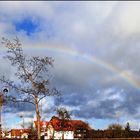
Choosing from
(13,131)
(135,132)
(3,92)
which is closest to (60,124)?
(135,132)

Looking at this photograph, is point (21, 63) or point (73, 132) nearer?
point (21, 63)

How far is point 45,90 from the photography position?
144 ft

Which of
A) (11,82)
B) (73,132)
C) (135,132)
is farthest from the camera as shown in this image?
(73,132)

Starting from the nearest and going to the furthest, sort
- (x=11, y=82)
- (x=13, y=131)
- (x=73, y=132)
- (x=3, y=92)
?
1. (x=11, y=82)
2. (x=3, y=92)
3. (x=73, y=132)
4. (x=13, y=131)

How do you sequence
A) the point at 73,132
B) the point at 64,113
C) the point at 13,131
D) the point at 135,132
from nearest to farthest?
the point at 64,113 → the point at 135,132 → the point at 73,132 → the point at 13,131

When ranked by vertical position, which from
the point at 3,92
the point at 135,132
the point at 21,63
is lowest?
the point at 135,132

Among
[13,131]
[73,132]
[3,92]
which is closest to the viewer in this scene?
[3,92]

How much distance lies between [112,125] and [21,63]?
94.2 m

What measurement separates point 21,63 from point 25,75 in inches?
64.7

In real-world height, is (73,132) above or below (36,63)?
below

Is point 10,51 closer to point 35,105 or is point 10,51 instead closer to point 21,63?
point 21,63

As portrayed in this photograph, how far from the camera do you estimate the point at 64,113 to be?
3172 inches

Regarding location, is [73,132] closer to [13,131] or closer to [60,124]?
[60,124]

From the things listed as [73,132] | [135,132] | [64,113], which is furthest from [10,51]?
[73,132]
